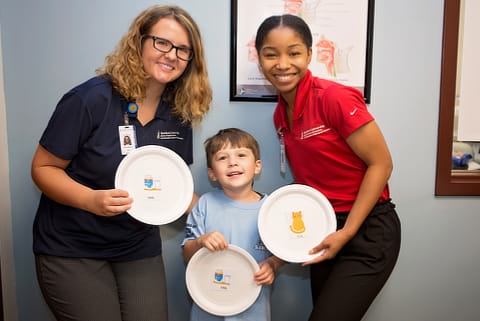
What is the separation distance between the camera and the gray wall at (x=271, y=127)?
5.67 ft

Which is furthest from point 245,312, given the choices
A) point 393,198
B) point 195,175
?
point 393,198

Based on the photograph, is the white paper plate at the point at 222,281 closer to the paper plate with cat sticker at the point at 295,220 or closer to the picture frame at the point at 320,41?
the paper plate with cat sticker at the point at 295,220

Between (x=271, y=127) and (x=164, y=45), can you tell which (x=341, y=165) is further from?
(x=164, y=45)

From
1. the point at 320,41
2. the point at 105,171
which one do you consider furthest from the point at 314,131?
the point at 105,171

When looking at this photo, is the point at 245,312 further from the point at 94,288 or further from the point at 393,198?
the point at 393,198

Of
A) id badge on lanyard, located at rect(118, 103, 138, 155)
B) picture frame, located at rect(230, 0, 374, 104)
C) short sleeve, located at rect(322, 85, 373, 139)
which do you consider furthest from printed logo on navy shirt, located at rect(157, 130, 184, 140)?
short sleeve, located at rect(322, 85, 373, 139)

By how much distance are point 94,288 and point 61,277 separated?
12 cm

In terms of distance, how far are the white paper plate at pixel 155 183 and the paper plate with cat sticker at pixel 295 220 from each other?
313 mm

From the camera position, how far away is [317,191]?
143cm

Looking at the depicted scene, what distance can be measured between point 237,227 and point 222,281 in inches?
8.4

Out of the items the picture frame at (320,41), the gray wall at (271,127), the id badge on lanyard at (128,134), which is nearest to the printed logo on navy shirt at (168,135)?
the id badge on lanyard at (128,134)

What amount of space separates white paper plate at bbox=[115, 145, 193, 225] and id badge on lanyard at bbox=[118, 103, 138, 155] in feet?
0.19

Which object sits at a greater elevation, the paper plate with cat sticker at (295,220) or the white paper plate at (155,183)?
the white paper plate at (155,183)

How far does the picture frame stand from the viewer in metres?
1.72
